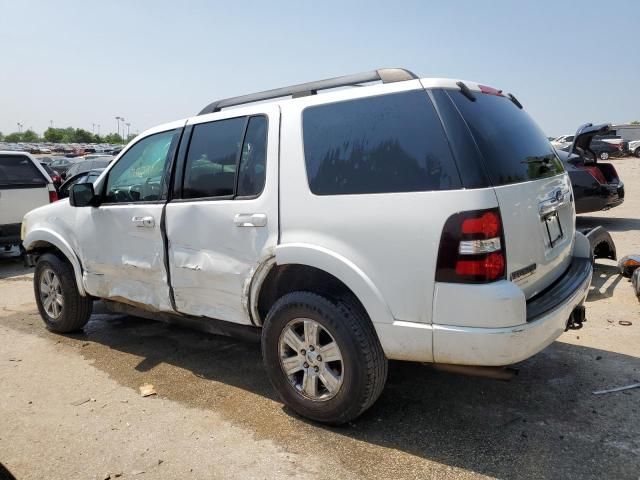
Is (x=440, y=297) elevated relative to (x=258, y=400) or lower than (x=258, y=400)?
elevated

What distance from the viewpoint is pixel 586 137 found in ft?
27.2

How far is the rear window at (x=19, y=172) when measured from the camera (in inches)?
352

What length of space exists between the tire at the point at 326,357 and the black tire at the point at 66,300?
2.52 m

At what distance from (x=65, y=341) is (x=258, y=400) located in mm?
2430

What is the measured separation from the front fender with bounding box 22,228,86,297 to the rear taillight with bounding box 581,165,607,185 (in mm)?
8071

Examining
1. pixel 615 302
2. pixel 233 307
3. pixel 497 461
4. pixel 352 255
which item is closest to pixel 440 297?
pixel 352 255

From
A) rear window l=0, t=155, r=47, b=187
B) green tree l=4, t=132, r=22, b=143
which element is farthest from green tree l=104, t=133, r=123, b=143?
rear window l=0, t=155, r=47, b=187

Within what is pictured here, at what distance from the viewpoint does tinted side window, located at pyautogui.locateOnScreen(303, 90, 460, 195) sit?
8.85 feet

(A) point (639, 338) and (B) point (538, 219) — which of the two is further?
(A) point (639, 338)

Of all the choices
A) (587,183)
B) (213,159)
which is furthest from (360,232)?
(587,183)

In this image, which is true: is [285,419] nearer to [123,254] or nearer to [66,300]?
[123,254]

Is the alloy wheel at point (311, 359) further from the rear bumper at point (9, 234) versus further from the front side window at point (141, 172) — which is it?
the rear bumper at point (9, 234)

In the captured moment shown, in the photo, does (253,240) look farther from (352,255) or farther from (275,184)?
(352,255)

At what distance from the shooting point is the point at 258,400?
11.8ft
